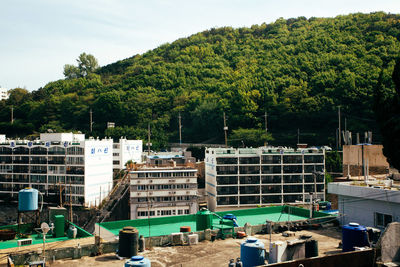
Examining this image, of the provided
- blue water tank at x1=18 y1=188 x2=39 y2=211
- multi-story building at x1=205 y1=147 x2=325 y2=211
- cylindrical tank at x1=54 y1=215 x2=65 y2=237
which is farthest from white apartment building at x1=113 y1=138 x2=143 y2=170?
cylindrical tank at x1=54 y1=215 x2=65 y2=237

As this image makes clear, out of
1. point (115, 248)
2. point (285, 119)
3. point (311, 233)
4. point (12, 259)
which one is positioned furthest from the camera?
point (285, 119)

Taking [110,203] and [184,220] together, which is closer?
[184,220]

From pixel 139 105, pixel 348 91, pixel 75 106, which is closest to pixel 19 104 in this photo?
pixel 75 106

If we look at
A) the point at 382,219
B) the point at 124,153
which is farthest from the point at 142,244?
the point at 124,153

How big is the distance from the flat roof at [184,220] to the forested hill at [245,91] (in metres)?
57.1

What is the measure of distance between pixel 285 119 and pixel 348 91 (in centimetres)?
1613

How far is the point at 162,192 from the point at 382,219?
43.8 meters

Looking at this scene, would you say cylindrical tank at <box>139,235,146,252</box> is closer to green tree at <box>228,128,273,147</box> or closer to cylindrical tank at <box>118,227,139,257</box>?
cylindrical tank at <box>118,227,139,257</box>

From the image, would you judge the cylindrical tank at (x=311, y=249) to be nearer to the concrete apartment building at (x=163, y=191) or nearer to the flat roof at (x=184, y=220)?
the flat roof at (x=184, y=220)

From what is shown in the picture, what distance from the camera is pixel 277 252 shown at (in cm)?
1170

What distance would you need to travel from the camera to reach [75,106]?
116250mm

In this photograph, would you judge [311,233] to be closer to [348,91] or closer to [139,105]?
[348,91]

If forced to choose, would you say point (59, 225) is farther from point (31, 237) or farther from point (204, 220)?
point (204, 220)

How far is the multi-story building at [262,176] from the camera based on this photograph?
6006 cm
